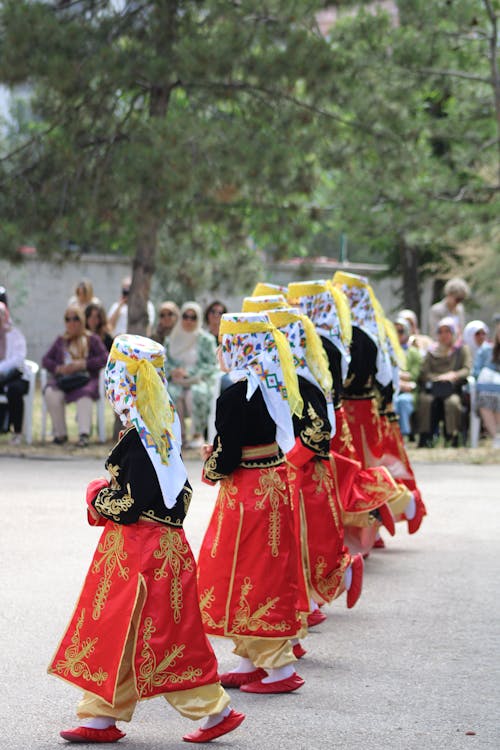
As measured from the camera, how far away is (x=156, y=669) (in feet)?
16.3

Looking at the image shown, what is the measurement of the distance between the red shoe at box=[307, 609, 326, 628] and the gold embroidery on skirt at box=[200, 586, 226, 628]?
3.97 ft

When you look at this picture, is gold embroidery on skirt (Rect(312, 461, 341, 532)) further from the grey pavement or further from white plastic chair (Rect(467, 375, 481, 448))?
white plastic chair (Rect(467, 375, 481, 448))

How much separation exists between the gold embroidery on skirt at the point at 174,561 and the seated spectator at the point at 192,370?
9.46 metres

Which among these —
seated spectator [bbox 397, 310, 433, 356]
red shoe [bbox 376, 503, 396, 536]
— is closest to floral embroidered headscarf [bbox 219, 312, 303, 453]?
red shoe [bbox 376, 503, 396, 536]

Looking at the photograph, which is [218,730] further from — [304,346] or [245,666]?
[304,346]

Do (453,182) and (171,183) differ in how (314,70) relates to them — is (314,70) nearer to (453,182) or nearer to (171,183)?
(171,183)

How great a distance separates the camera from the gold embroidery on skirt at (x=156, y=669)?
4.94 metres

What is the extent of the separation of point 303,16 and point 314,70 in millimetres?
576

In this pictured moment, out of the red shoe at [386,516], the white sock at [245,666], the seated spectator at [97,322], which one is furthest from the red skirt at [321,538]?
the seated spectator at [97,322]

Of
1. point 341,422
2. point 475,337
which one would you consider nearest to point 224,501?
point 341,422

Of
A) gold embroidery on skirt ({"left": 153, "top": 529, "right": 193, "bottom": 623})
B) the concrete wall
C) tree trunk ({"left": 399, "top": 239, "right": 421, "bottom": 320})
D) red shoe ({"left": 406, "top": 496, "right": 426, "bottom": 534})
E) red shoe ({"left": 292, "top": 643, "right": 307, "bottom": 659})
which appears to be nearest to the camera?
gold embroidery on skirt ({"left": 153, "top": 529, "right": 193, "bottom": 623})

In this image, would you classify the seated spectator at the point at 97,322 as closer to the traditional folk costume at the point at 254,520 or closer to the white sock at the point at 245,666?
the traditional folk costume at the point at 254,520

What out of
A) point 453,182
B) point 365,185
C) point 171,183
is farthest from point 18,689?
point 453,182

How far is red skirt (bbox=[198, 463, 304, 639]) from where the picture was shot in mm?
5859
